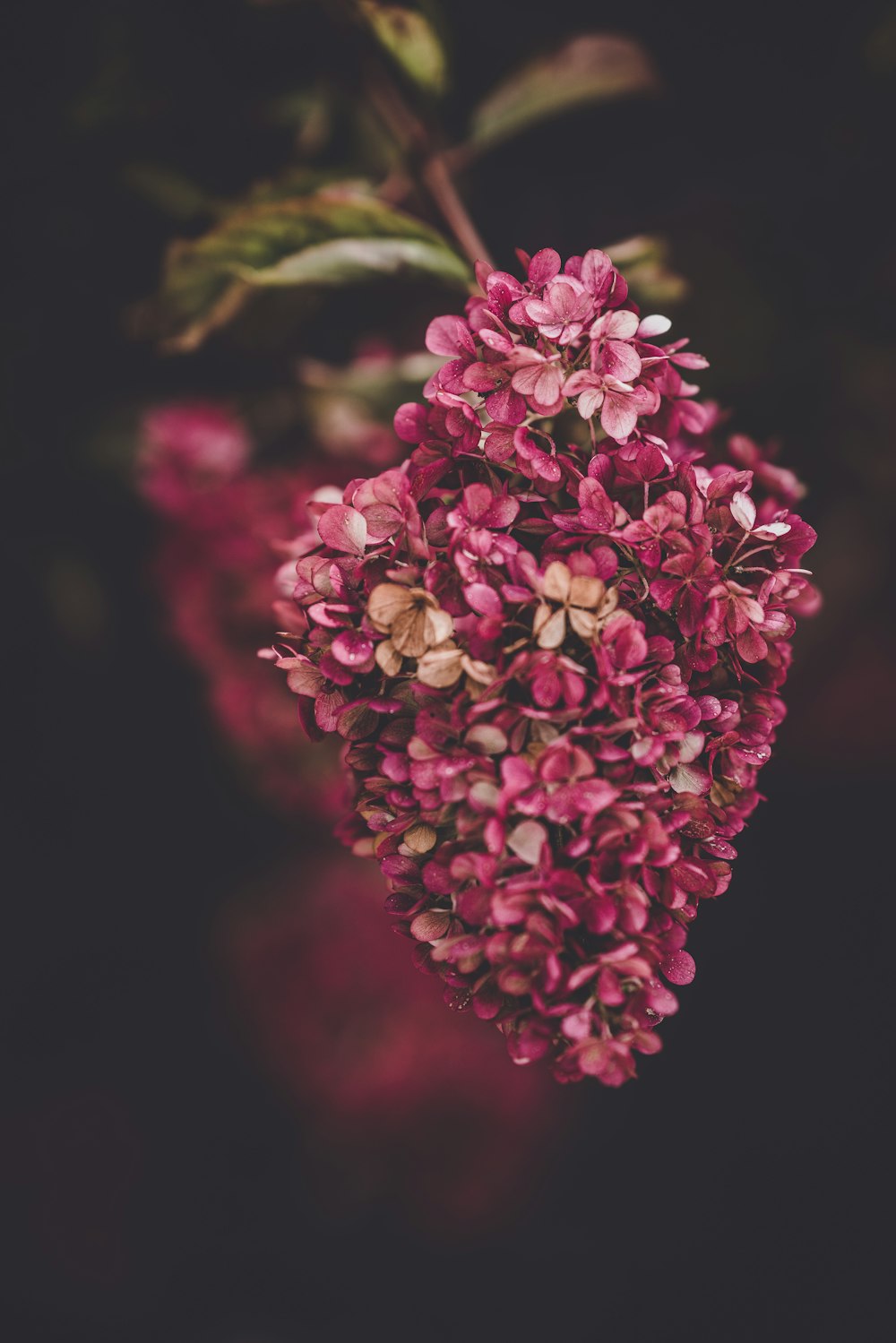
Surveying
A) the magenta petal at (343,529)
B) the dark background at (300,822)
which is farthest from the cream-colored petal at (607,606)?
the dark background at (300,822)

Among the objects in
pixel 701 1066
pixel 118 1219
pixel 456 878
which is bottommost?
pixel 118 1219

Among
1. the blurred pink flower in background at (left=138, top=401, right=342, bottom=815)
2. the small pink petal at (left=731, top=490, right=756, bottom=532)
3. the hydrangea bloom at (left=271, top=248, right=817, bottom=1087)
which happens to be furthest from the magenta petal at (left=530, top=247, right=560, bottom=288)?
the blurred pink flower in background at (left=138, top=401, right=342, bottom=815)

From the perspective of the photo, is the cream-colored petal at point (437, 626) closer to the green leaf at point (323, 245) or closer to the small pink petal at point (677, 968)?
the small pink petal at point (677, 968)

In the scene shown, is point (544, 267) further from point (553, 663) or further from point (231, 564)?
point (231, 564)

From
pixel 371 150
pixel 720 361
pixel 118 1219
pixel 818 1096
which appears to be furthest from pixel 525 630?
pixel 118 1219

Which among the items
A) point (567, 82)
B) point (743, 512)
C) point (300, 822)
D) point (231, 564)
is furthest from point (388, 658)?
point (300, 822)

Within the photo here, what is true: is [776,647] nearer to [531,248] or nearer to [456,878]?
[456,878]
